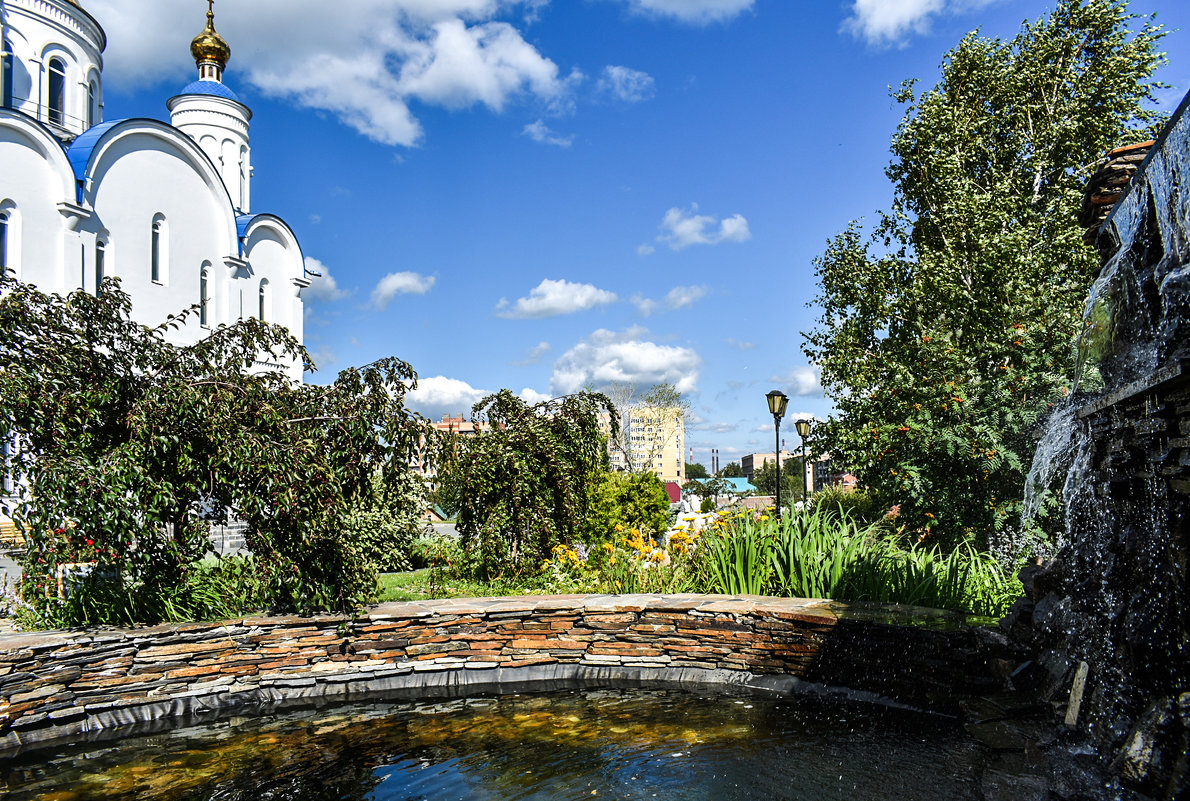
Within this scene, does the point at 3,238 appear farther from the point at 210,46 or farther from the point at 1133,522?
the point at 1133,522

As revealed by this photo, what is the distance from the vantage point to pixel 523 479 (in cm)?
805

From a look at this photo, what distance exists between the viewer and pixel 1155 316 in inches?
159

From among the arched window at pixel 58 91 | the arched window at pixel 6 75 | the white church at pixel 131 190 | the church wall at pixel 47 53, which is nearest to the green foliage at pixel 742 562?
the white church at pixel 131 190

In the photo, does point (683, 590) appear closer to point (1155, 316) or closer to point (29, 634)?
point (1155, 316)

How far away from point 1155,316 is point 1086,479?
0.95 metres

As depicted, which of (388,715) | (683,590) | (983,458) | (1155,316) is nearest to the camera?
(1155,316)

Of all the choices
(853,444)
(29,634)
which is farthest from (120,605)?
(853,444)

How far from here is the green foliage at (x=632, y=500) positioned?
1146cm

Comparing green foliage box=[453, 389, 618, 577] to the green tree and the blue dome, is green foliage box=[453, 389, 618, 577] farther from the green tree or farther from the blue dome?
the blue dome

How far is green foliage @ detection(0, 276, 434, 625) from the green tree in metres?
6.01

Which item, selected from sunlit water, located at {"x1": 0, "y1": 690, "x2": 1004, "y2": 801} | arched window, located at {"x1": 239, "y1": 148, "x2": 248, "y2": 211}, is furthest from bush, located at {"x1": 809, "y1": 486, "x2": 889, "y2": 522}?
A: arched window, located at {"x1": 239, "y1": 148, "x2": 248, "y2": 211}

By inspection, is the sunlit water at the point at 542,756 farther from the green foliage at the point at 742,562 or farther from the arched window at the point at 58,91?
the arched window at the point at 58,91

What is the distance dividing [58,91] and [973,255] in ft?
79.2

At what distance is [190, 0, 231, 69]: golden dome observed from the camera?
76.3ft
